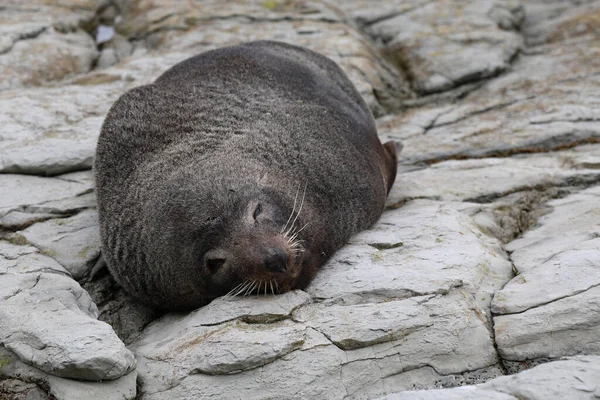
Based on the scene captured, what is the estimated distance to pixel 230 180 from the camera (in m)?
4.98

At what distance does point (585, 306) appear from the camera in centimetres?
411

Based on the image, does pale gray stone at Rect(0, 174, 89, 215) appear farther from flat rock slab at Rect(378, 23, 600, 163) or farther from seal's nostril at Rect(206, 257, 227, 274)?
flat rock slab at Rect(378, 23, 600, 163)

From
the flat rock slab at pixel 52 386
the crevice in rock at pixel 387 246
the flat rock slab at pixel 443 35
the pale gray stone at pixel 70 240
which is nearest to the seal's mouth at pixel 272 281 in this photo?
the crevice in rock at pixel 387 246

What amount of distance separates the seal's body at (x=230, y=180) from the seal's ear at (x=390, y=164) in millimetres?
15

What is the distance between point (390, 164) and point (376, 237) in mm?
1428

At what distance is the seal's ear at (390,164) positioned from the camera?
6.79 meters

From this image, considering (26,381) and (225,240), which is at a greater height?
(225,240)

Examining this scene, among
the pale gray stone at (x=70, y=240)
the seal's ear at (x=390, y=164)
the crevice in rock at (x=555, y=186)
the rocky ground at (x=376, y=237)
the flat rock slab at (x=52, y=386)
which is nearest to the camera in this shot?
the flat rock slab at (x=52, y=386)

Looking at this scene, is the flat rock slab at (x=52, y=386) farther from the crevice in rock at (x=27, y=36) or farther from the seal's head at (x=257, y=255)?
the crevice in rock at (x=27, y=36)

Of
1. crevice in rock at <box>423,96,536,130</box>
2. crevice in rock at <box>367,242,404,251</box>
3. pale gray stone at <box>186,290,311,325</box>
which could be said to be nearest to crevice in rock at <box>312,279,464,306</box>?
pale gray stone at <box>186,290,311,325</box>

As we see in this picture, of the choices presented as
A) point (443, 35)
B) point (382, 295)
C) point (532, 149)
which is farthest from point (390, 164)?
point (443, 35)

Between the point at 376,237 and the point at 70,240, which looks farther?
the point at 70,240

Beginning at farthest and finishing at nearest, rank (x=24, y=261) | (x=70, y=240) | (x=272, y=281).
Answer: (x=70, y=240) → (x=24, y=261) → (x=272, y=281)

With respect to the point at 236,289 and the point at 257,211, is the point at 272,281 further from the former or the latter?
the point at 257,211
